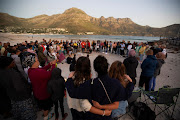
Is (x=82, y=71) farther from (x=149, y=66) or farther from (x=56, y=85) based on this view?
(x=149, y=66)

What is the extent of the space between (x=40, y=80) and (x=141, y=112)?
325 cm

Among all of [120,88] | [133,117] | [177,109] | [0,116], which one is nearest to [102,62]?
[120,88]

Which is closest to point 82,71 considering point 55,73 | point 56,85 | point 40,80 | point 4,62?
point 55,73

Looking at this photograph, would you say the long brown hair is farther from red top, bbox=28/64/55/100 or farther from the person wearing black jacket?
the person wearing black jacket

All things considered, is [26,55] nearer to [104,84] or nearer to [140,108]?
[104,84]

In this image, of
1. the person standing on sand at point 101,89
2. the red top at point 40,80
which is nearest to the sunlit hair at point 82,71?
the person standing on sand at point 101,89

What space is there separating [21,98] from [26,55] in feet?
4.16

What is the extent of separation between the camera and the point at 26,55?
8.86 feet

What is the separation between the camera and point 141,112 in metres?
2.76

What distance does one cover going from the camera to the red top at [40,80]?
2133 mm

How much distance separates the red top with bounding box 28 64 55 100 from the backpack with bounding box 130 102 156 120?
2.91m

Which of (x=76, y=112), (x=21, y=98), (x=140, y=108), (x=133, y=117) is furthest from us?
(x=133, y=117)

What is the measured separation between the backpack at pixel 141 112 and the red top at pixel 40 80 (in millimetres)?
2915

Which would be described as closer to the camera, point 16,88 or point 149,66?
point 16,88
